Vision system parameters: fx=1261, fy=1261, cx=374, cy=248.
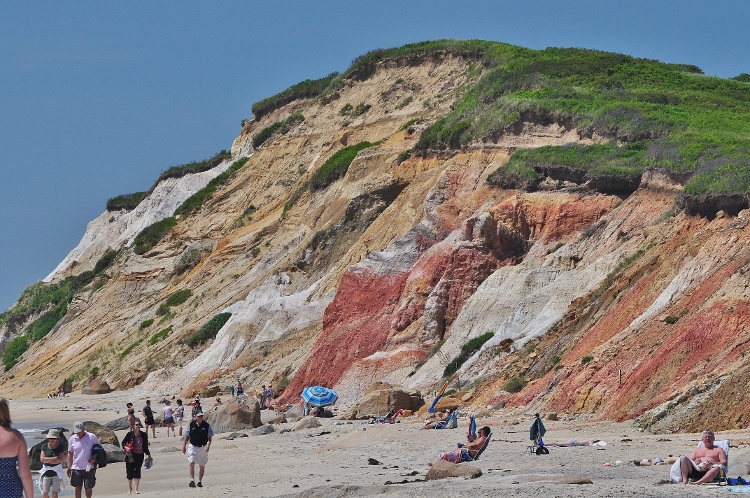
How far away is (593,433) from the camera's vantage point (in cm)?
2280

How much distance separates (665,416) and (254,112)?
226ft

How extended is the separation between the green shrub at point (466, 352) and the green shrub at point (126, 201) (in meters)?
59.8

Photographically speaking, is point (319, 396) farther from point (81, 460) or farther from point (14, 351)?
point (14, 351)

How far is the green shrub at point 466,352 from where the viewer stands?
35562 mm

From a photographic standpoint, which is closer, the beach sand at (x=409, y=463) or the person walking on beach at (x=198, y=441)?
the beach sand at (x=409, y=463)

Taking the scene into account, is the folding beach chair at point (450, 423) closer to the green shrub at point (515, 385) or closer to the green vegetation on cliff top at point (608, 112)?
the green shrub at point (515, 385)

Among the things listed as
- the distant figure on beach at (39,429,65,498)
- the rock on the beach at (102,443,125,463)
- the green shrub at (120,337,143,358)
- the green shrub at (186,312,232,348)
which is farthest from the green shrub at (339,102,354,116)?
the distant figure on beach at (39,429,65,498)

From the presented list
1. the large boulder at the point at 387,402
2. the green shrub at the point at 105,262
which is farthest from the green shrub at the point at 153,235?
the large boulder at the point at 387,402

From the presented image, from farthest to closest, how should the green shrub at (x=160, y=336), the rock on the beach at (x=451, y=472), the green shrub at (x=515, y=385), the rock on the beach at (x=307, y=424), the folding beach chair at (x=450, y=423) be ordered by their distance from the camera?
1. the green shrub at (x=160, y=336)
2. the rock on the beach at (x=307, y=424)
3. the green shrub at (x=515, y=385)
4. the folding beach chair at (x=450, y=423)
5. the rock on the beach at (x=451, y=472)

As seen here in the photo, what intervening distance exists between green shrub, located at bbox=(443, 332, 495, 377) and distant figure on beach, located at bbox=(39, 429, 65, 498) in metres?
20.6

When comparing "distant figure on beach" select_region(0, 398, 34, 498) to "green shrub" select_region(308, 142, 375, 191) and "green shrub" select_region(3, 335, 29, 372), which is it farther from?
"green shrub" select_region(3, 335, 29, 372)

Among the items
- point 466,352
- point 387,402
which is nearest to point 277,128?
point 466,352

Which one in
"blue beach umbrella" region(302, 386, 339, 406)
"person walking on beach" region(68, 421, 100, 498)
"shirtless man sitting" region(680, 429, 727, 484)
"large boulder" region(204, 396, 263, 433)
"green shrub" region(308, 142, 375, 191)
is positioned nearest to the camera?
"shirtless man sitting" region(680, 429, 727, 484)

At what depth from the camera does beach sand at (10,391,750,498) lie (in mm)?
15859
